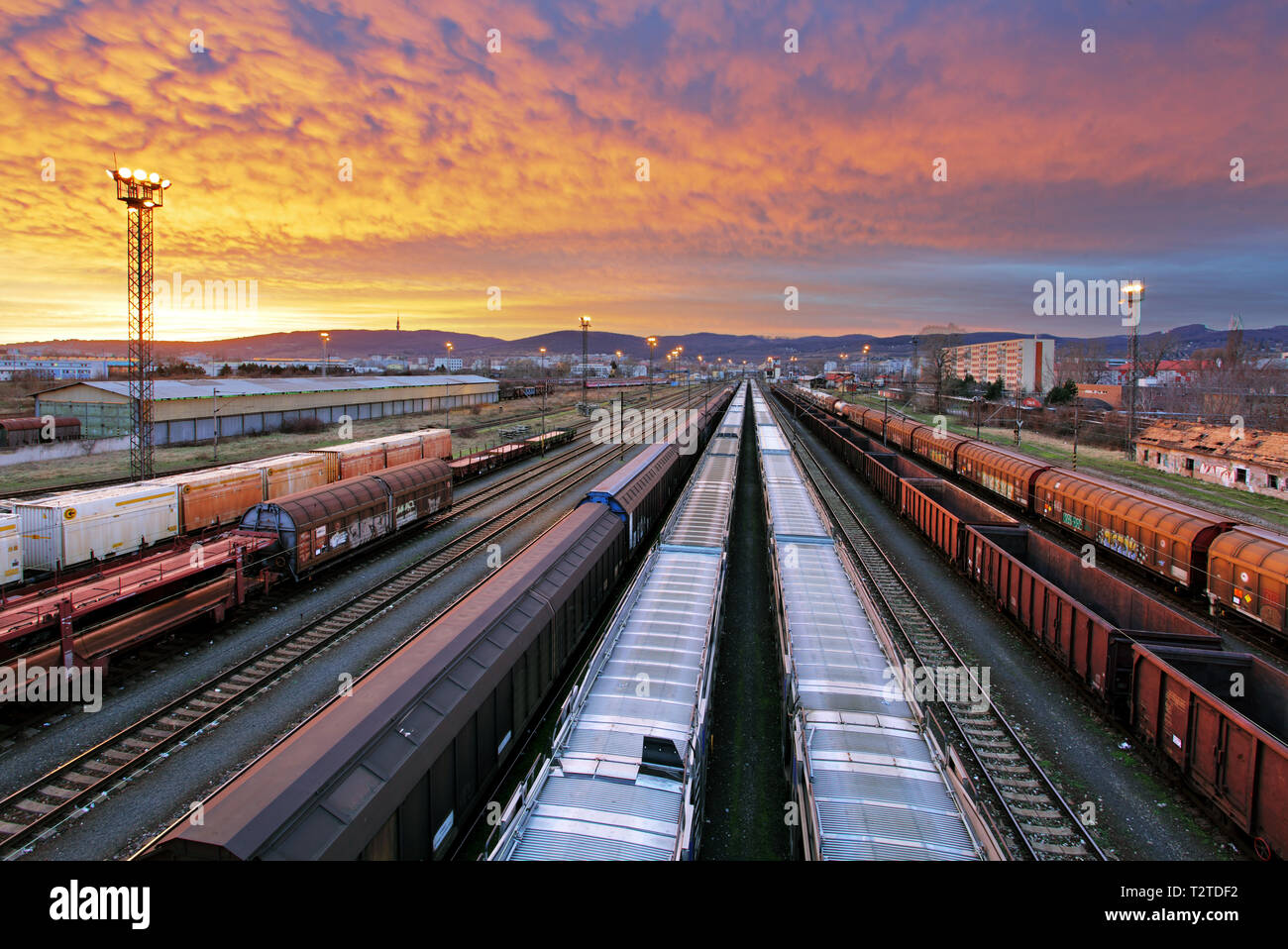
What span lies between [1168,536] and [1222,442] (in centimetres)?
3080

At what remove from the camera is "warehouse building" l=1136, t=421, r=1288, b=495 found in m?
37.7

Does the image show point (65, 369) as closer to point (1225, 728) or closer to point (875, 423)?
point (875, 423)

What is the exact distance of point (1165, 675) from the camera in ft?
38.9

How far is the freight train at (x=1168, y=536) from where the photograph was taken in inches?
698

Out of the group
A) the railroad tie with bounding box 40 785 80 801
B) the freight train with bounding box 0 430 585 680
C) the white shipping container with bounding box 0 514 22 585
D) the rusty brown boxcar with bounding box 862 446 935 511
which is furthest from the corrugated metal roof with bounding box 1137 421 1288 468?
the white shipping container with bounding box 0 514 22 585

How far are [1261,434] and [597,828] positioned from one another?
5284 cm

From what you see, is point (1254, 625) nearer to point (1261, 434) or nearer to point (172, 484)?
point (1261, 434)

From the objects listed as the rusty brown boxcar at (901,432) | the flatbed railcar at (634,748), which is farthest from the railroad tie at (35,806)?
the rusty brown boxcar at (901,432)

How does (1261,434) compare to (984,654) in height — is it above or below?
above

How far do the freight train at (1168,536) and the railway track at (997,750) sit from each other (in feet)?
27.4

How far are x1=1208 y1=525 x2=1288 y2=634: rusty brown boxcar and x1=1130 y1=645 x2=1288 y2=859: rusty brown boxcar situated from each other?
23.9ft
